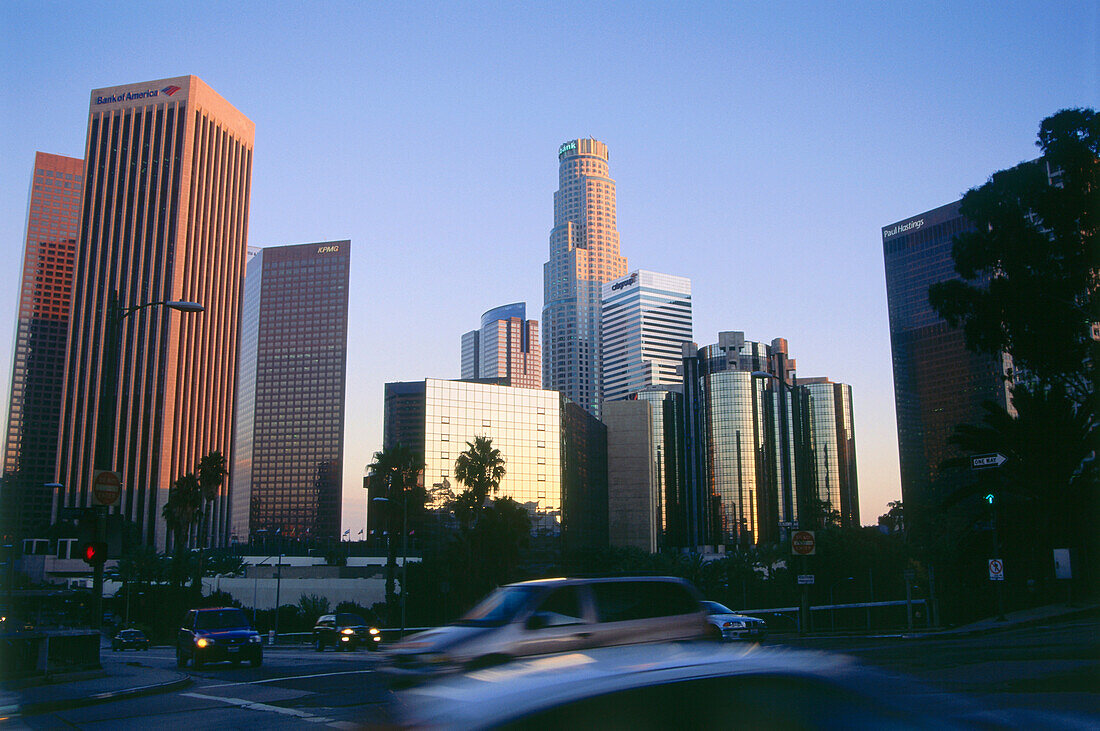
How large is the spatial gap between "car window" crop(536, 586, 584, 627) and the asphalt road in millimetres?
2810

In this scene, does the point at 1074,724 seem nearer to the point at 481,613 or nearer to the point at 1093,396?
the point at 481,613

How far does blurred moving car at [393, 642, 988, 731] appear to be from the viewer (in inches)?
140

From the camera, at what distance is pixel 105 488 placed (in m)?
18.2

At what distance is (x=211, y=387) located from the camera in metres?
165

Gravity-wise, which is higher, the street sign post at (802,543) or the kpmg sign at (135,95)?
the kpmg sign at (135,95)

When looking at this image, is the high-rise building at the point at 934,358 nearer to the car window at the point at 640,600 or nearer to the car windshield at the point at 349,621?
the car windshield at the point at 349,621

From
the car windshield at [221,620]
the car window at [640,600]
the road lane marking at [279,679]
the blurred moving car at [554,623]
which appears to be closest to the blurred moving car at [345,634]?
the car windshield at [221,620]

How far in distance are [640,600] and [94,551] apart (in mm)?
12133

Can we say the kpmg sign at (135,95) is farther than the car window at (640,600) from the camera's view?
Yes

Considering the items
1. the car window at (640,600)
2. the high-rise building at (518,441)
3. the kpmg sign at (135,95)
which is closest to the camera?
the car window at (640,600)

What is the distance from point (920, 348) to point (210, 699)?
207518 mm

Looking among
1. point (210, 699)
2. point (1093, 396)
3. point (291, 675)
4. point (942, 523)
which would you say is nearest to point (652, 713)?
point (210, 699)

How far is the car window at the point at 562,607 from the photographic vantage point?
11047mm

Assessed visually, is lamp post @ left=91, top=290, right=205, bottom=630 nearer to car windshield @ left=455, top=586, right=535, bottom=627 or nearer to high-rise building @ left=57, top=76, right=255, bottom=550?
car windshield @ left=455, top=586, right=535, bottom=627
